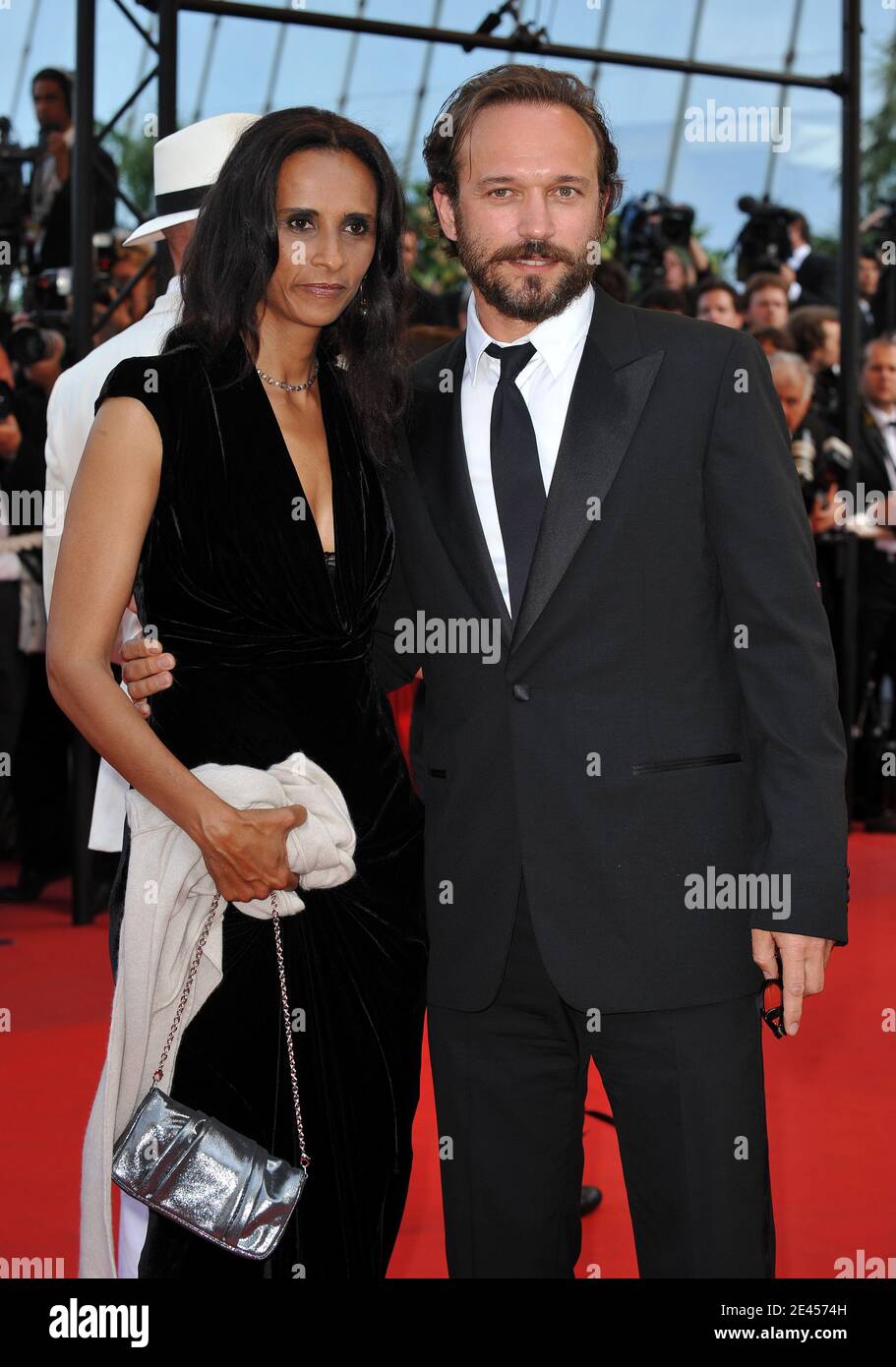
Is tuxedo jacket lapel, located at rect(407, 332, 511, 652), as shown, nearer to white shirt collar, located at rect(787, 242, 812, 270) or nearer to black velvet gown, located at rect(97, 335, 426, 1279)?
black velvet gown, located at rect(97, 335, 426, 1279)

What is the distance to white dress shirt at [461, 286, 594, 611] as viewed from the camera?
6.25ft

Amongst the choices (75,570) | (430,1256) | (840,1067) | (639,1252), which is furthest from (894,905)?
(75,570)

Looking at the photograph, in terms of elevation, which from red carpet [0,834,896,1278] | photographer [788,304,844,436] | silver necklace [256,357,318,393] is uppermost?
photographer [788,304,844,436]

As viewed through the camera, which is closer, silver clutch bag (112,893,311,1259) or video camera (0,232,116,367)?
silver clutch bag (112,893,311,1259)

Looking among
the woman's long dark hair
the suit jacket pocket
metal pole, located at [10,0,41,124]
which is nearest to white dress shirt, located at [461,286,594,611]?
the woman's long dark hair

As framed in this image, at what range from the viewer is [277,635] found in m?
1.85

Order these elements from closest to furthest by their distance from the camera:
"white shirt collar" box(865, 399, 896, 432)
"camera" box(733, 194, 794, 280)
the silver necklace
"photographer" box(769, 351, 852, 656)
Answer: the silver necklace
"photographer" box(769, 351, 852, 656)
"white shirt collar" box(865, 399, 896, 432)
"camera" box(733, 194, 794, 280)

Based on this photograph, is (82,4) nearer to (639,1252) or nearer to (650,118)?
(639,1252)

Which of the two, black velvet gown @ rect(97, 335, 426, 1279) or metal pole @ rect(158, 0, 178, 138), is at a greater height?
metal pole @ rect(158, 0, 178, 138)

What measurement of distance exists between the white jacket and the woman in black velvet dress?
34mm

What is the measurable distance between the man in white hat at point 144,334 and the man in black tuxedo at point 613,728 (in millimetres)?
920

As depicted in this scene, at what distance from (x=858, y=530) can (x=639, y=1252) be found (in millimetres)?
5254

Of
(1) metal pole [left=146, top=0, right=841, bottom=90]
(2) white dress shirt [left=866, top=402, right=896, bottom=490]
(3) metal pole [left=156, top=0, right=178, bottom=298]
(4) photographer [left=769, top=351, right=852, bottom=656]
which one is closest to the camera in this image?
(3) metal pole [left=156, top=0, right=178, bottom=298]

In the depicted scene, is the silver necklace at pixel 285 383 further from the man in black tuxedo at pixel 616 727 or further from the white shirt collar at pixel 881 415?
the white shirt collar at pixel 881 415
